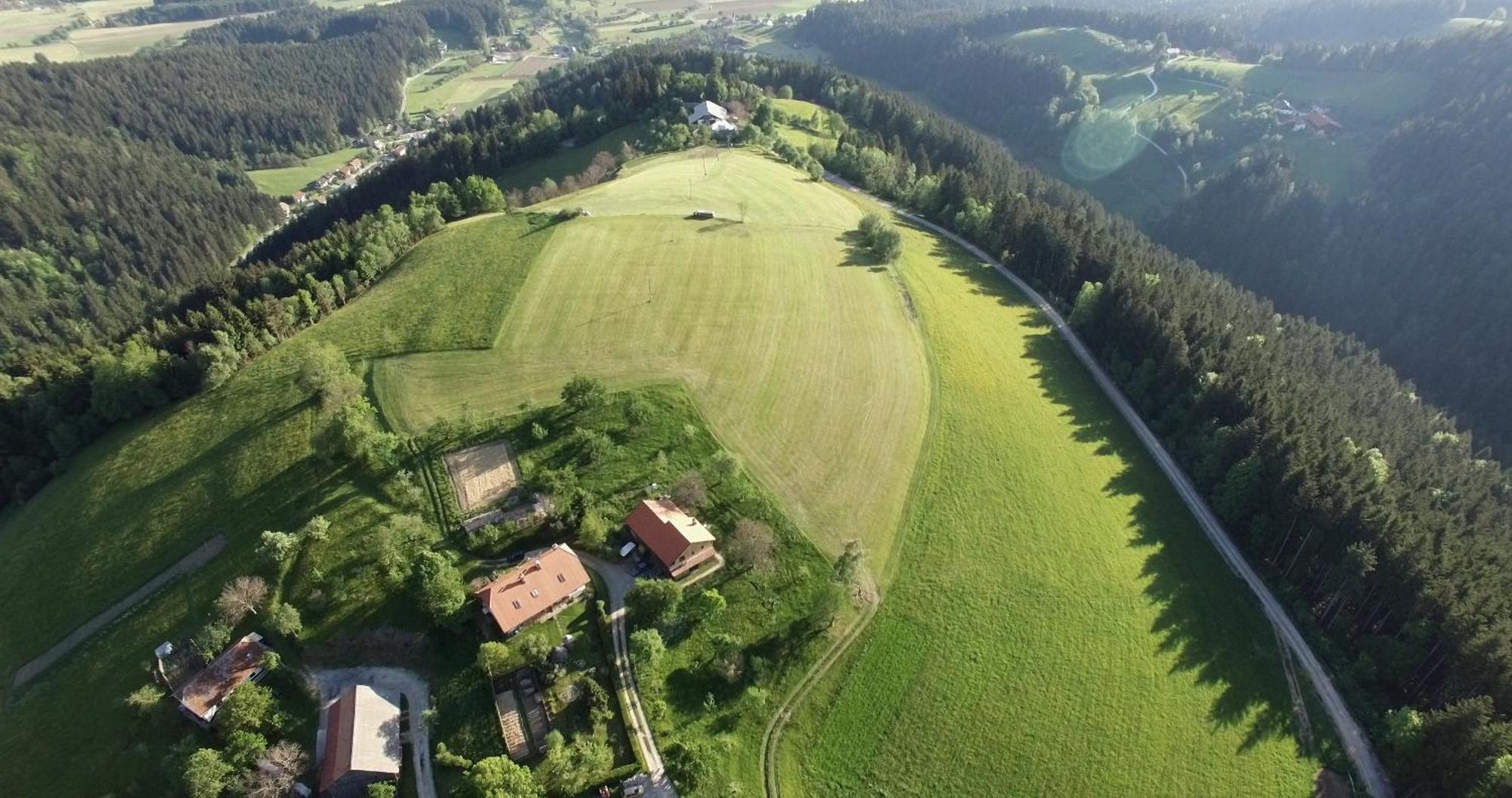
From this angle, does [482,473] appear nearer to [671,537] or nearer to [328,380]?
[671,537]

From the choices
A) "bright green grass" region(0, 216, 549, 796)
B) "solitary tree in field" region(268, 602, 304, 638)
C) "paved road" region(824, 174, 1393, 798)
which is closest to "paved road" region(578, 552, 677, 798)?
"bright green grass" region(0, 216, 549, 796)

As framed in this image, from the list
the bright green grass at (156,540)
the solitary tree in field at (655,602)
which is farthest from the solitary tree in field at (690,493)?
the bright green grass at (156,540)

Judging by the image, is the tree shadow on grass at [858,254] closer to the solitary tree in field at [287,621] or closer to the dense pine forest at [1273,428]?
the dense pine forest at [1273,428]

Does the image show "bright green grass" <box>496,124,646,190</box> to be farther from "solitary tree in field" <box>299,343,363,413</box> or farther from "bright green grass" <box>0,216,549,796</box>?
"solitary tree in field" <box>299,343,363,413</box>

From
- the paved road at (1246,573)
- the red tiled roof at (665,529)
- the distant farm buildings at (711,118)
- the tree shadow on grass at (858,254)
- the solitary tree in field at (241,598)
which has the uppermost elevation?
the distant farm buildings at (711,118)

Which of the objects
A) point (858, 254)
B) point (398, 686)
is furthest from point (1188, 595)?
point (398, 686)
